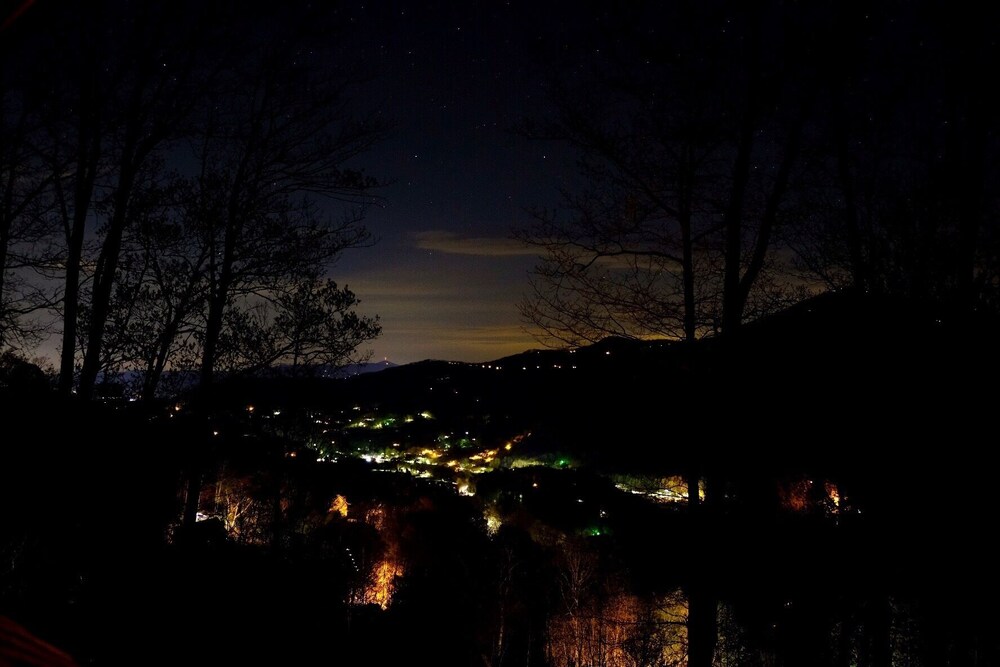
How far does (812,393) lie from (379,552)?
69.1 ft

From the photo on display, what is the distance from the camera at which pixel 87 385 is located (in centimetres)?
802

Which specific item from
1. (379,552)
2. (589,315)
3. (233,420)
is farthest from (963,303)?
(379,552)

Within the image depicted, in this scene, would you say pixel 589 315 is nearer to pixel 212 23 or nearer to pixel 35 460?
pixel 212 23

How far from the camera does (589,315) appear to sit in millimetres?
7336

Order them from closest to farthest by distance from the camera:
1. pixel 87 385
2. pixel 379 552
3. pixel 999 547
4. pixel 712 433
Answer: pixel 999 547 < pixel 712 433 < pixel 87 385 < pixel 379 552

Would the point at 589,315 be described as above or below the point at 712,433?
above

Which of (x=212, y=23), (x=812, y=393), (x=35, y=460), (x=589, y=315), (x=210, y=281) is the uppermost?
(x=212, y=23)

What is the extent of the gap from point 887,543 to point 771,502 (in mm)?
1179

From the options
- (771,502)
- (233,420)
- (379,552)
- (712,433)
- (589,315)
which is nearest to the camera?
(712,433)

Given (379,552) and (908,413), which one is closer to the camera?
(908,413)

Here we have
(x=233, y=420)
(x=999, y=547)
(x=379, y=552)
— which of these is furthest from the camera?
(x=379, y=552)

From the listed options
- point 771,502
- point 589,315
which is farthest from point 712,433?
point 589,315

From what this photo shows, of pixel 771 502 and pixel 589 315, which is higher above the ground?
pixel 589 315

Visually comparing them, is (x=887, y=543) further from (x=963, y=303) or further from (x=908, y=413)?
(x=963, y=303)
